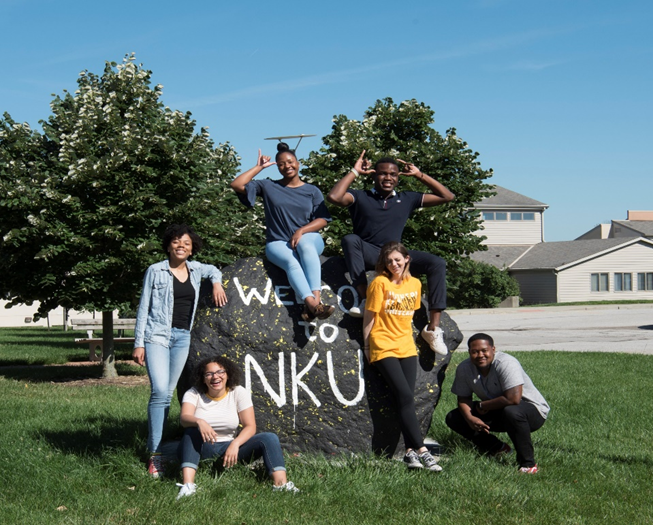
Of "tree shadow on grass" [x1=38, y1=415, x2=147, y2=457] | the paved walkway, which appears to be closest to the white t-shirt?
"tree shadow on grass" [x1=38, y1=415, x2=147, y2=457]

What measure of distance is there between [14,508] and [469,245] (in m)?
13.5

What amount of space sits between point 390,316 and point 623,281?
39184mm

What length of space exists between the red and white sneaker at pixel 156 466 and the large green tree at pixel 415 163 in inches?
407

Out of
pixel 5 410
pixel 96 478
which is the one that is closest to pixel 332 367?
pixel 96 478

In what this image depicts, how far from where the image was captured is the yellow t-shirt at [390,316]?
5754mm

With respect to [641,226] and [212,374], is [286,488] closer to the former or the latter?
[212,374]

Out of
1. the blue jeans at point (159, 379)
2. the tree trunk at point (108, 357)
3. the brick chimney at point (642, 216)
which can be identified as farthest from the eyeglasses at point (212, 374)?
the brick chimney at point (642, 216)

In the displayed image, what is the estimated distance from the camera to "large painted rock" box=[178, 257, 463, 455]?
6.01 meters

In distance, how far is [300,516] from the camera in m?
4.68

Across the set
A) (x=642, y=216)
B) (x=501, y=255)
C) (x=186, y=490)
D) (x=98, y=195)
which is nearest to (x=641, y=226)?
(x=642, y=216)

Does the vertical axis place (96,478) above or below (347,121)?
below

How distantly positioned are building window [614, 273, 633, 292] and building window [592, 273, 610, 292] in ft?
2.43

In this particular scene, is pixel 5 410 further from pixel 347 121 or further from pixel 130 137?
pixel 347 121

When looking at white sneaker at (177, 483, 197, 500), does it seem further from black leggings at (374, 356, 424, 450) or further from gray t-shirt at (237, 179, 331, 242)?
gray t-shirt at (237, 179, 331, 242)
